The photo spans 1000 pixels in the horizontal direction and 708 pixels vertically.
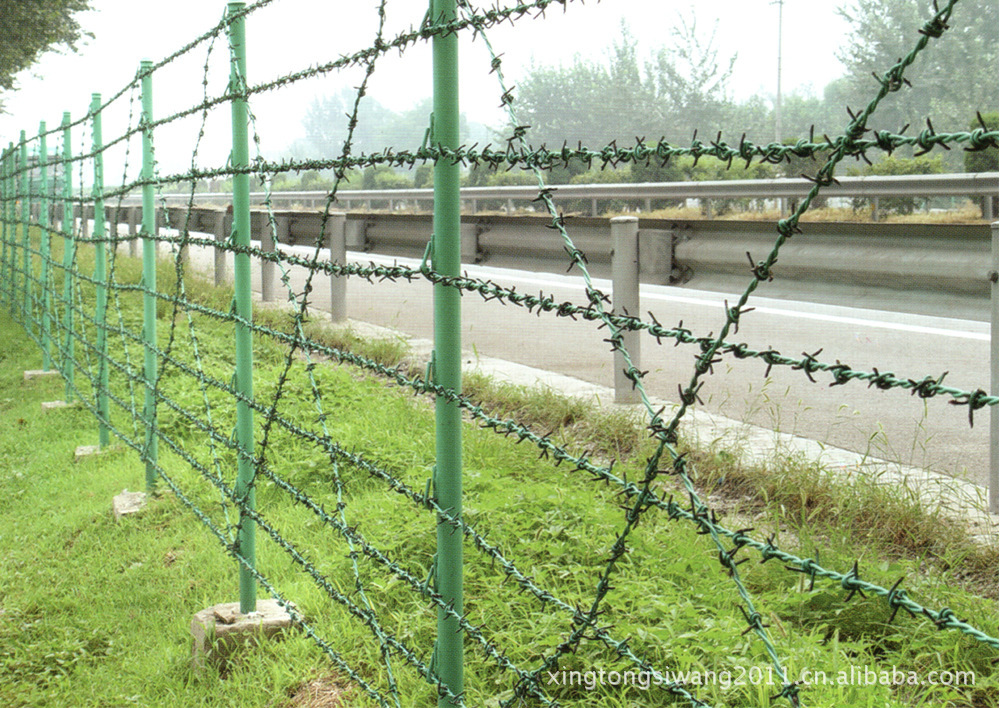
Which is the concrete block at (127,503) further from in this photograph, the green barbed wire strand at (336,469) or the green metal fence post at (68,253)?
the green metal fence post at (68,253)

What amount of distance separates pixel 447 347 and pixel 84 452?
4885mm

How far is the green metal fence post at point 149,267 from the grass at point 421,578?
0.83 feet

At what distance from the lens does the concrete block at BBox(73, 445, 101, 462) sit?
6325 millimetres

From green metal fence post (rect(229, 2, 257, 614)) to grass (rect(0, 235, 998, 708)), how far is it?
0.82ft

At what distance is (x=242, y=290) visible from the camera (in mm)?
3527

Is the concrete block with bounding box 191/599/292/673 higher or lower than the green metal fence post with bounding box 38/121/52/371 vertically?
lower

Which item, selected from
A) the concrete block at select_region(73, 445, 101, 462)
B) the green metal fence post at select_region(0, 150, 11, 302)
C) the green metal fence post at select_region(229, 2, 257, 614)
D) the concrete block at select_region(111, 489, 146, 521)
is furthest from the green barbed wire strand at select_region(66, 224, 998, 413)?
the green metal fence post at select_region(0, 150, 11, 302)

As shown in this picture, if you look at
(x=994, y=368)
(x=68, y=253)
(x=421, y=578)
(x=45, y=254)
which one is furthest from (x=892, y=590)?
(x=45, y=254)

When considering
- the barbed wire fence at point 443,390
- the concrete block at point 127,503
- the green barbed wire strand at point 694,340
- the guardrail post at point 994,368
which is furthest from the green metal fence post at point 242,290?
the guardrail post at point 994,368

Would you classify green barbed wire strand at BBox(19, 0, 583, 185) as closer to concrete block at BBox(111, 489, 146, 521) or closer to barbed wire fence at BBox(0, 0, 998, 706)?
barbed wire fence at BBox(0, 0, 998, 706)

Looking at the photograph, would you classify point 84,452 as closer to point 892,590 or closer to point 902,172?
point 892,590

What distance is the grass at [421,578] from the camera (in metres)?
2.76

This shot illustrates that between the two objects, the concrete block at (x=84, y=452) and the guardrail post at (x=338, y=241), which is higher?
the guardrail post at (x=338, y=241)

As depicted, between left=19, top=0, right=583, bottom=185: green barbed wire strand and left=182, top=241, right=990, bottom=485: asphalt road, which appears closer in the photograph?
left=19, top=0, right=583, bottom=185: green barbed wire strand
